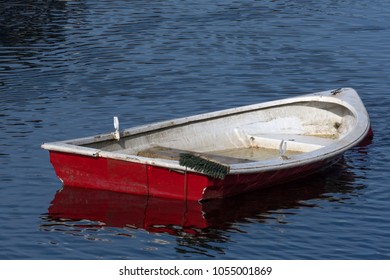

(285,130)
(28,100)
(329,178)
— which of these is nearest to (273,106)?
(285,130)

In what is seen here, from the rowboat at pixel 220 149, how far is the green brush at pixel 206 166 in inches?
0.6

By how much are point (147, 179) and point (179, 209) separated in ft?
2.29

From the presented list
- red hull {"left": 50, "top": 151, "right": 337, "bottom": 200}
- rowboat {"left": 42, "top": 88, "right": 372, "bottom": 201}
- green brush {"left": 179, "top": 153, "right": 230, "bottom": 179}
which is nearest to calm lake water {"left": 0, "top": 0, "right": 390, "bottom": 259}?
red hull {"left": 50, "top": 151, "right": 337, "bottom": 200}

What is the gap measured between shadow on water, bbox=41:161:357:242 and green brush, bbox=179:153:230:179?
821 mm

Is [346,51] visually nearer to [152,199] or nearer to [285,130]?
[285,130]

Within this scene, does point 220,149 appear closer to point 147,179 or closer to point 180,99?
point 147,179

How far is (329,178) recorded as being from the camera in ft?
63.6

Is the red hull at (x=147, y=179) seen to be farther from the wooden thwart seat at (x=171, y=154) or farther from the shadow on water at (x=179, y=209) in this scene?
the wooden thwart seat at (x=171, y=154)

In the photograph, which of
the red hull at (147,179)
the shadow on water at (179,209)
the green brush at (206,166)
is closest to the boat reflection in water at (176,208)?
the shadow on water at (179,209)

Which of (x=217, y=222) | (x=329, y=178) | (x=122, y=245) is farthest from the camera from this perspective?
(x=329, y=178)

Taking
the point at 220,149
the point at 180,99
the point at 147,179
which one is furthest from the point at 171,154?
the point at 180,99

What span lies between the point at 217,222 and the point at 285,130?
4672 mm

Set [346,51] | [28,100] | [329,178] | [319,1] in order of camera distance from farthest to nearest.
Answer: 1. [319,1]
2. [346,51]
3. [28,100]
4. [329,178]

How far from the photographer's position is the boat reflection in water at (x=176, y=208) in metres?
16.9
